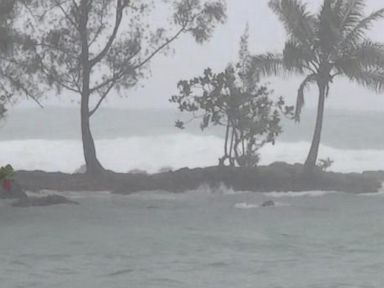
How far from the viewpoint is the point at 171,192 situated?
78.5 feet

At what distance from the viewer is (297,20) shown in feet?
80.2

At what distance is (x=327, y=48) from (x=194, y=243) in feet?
39.2

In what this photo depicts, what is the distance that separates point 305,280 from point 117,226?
6900mm

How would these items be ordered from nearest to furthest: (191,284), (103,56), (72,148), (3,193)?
(191,284) → (3,193) → (103,56) → (72,148)

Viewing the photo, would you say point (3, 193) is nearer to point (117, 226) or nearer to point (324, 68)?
point (117, 226)

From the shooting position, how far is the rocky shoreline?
2428 centimetres

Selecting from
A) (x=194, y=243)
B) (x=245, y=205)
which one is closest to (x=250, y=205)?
(x=245, y=205)

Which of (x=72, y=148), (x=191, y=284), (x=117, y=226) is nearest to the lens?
(x=191, y=284)

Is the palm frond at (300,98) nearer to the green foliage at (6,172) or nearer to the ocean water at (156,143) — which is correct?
the green foliage at (6,172)

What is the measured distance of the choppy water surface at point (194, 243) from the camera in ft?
33.6

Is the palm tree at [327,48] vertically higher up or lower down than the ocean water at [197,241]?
higher up

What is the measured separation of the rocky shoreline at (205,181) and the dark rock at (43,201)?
10.4ft

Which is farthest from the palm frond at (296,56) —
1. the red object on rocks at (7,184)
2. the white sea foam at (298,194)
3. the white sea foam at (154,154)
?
the white sea foam at (154,154)

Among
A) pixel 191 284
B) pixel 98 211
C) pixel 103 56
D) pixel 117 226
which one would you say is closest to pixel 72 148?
pixel 103 56
